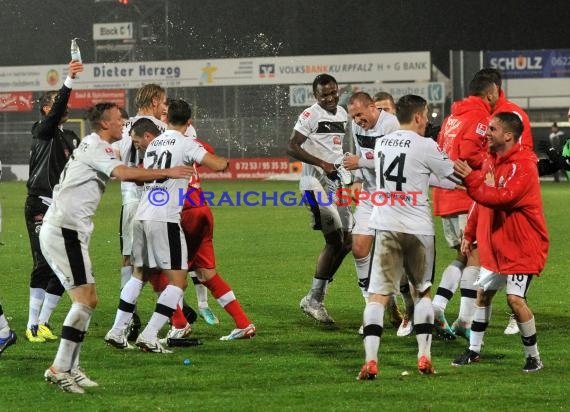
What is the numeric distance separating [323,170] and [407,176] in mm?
3181

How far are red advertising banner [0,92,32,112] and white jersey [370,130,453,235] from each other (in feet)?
145

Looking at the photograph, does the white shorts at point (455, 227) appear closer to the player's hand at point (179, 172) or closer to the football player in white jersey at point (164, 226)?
the football player in white jersey at point (164, 226)

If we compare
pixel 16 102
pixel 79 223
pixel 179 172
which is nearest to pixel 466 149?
pixel 179 172

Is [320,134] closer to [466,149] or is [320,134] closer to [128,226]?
[466,149]

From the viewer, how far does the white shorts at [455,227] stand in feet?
32.4

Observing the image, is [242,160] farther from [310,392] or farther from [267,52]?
[310,392]

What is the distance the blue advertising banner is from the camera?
43969mm

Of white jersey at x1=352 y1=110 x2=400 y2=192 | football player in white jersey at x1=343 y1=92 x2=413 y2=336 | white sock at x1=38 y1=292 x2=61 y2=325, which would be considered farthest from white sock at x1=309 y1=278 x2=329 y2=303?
white sock at x1=38 y1=292 x2=61 y2=325

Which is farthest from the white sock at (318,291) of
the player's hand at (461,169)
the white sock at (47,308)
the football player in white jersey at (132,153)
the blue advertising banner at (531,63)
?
the blue advertising banner at (531,63)

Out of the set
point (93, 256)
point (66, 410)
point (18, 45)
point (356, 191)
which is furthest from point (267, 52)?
point (66, 410)

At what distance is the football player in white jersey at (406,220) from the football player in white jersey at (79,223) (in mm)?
1533

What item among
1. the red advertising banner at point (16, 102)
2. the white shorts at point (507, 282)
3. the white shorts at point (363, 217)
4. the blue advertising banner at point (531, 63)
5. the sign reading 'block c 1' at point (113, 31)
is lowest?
the white shorts at point (507, 282)

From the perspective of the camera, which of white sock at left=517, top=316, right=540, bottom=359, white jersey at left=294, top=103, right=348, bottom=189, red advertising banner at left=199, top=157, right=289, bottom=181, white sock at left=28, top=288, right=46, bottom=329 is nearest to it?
white sock at left=517, top=316, right=540, bottom=359

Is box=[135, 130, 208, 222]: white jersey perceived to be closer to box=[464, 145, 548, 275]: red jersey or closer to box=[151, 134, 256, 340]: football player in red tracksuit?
box=[151, 134, 256, 340]: football player in red tracksuit
